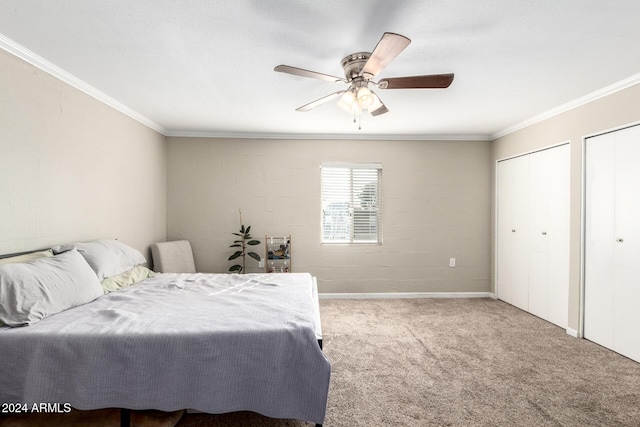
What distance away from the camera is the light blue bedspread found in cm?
174

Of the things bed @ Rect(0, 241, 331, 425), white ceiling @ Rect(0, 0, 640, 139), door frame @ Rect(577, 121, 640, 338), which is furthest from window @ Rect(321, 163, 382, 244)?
bed @ Rect(0, 241, 331, 425)

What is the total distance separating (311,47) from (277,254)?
3029 millimetres

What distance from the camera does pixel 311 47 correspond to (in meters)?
2.33

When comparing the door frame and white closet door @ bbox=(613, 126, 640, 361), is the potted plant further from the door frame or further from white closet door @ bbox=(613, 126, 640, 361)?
white closet door @ bbox=(613, 126, 640, 361)

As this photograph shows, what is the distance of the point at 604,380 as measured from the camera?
2574 millimetres

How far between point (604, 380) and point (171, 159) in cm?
535

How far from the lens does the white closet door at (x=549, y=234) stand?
12.1 feet

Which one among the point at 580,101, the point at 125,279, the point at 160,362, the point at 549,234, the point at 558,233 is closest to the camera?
the point at 160,362

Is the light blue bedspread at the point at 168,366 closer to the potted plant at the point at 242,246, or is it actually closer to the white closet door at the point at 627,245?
the potted plant at the point at 242,246

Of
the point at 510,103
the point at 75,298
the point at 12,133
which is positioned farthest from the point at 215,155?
the point at 510,103

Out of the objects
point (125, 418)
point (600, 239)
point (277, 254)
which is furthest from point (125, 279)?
point (600, 239)

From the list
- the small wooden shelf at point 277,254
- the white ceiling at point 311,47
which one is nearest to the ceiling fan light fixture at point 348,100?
the white ceiling at point 311,47

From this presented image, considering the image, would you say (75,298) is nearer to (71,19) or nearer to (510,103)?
(71,19)

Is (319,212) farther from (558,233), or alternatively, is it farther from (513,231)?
(558,233)
